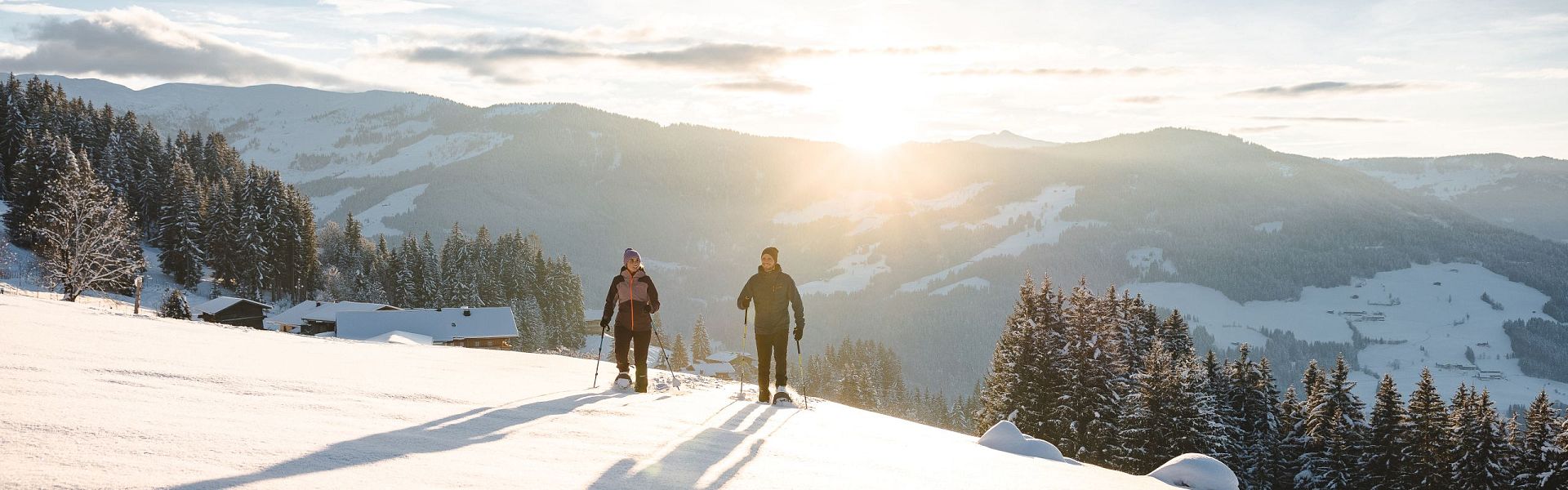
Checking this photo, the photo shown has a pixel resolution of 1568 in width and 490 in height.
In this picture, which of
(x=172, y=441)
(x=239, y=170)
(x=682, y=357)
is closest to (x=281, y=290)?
(x=239, y=170)

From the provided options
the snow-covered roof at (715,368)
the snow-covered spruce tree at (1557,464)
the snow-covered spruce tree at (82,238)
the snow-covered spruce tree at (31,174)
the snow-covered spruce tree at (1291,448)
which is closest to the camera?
the snow-covered spruce tree at (1557,464)

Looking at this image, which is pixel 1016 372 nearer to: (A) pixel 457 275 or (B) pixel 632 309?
(B) pixel 632 309

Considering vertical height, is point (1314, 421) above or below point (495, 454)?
below

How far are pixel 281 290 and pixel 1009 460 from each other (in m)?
95.8

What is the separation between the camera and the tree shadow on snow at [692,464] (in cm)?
679

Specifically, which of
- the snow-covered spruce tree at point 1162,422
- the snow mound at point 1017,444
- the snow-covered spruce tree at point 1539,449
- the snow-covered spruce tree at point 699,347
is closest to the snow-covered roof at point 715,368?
the snow-covered spruce tree at point 699,347

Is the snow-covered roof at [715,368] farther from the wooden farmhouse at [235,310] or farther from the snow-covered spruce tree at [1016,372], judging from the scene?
the snow-covered spruce tree at [1016,372]

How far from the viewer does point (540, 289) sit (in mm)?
107500

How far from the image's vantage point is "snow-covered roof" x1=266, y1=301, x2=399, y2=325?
7000 cm

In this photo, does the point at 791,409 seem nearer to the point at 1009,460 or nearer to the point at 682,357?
the point at 1009,460

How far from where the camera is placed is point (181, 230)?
249 ft

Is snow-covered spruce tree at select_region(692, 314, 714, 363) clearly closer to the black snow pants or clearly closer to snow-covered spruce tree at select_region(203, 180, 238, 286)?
snow-covered spruce tree at select_region(203, 180, 238, 286)

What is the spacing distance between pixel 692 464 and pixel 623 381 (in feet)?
22.5

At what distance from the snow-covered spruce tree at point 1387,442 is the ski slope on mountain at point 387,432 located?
3600 cm
